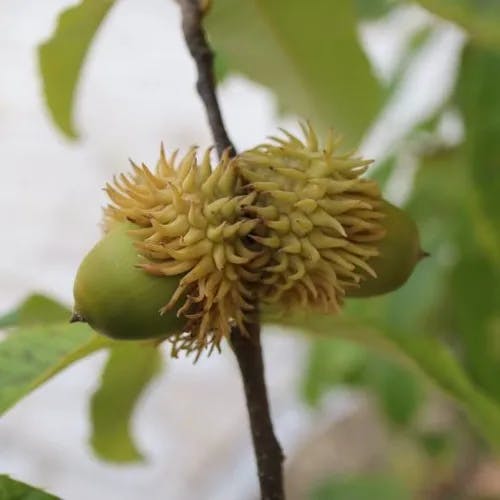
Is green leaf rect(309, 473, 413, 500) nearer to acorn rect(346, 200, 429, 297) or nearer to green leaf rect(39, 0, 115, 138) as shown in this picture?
green leaf rect(39, 0, 115, 138)

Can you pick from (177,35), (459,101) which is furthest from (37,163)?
(459,101)

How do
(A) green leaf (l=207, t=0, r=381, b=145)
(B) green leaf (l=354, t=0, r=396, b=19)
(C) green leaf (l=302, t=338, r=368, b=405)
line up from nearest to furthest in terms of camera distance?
(A) green leaf (l=207, t=0, r=381, b=145) → (B) green leaf (l=354, t=0, r=396, b=19) → (C) green leaf (l=302, t=338, r=368, b=405)

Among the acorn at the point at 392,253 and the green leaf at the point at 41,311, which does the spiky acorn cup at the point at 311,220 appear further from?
the green leaf at the point at 41,311

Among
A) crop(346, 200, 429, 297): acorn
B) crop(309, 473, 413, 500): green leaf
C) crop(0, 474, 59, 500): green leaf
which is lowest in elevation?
crop(309, 473, 413, 500): green leaf

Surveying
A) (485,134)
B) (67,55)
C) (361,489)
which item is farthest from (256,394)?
(361,489)

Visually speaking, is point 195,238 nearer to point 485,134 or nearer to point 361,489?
point 485,134

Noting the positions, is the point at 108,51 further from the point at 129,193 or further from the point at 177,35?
the point at 129,193

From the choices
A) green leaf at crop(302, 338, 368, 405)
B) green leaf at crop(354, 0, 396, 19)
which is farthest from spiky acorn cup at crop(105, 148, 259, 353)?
green leaf at crop(302, 338, 368, 405)
